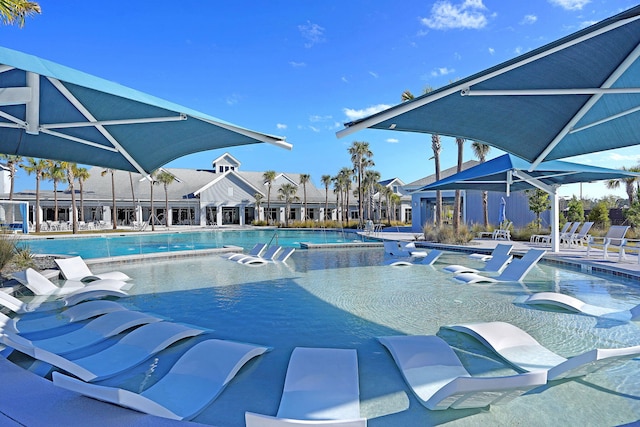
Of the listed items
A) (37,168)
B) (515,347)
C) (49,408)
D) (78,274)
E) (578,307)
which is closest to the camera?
(49,408)

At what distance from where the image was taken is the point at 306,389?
11.6ft

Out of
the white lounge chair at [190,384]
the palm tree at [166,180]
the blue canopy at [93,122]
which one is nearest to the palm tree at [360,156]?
the palm tree at [166,180]

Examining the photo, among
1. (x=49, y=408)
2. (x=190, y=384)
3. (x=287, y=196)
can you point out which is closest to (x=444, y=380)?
(x=190, y=384)

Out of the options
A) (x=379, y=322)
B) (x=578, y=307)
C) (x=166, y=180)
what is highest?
(x=166, y=180)

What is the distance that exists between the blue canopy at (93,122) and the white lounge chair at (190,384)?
2623 millimetres

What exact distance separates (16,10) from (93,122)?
10850mm

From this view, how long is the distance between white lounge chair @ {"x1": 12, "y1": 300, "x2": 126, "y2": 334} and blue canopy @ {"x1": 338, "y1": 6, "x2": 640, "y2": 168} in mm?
4769

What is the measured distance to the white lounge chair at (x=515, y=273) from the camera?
9.36m

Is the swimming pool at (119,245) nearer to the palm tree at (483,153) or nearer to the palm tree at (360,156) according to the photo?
the palm tree at (360,156)

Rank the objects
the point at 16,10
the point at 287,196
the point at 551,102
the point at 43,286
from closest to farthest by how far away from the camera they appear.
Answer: the point at 551,102 < the point at 43,286 < the point at 16,10 < the point at 287,196

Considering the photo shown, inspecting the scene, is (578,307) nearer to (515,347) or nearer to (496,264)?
(515,347)

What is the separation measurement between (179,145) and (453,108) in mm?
4592

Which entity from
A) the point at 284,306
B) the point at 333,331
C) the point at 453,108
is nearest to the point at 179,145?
the point at 284,306

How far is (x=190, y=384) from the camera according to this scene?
144 inches
